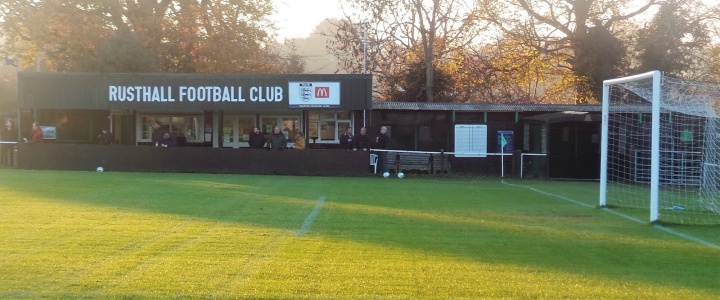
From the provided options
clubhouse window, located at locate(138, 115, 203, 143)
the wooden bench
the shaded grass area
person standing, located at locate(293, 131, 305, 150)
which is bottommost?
the shaded grass area

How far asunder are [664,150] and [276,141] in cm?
1295

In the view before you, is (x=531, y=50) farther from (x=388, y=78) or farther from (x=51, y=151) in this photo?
(x=51, y=151)

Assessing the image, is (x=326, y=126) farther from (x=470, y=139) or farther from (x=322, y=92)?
(x=470, y=139)

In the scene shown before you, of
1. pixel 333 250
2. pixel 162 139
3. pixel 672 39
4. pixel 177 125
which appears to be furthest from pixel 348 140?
pixel 672 39

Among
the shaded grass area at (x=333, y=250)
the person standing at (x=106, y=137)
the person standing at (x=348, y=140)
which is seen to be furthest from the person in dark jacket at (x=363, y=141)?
the shaded grass area at (x=333, y=250)

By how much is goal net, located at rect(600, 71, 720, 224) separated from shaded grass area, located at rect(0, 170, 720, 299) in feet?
4.84

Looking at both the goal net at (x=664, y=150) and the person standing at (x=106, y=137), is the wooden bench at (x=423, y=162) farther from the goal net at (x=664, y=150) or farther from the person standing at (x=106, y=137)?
the person standing at (x=106, y=137)

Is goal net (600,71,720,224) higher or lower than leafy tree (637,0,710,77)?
lower

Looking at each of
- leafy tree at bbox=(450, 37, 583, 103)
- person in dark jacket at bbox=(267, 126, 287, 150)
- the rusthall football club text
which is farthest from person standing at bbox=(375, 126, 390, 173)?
leafy tree at bbox=(450, 37, 583, 103)

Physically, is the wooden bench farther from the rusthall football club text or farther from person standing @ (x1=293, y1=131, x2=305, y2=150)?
the rusthall football club text

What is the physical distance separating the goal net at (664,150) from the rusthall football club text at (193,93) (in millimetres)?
12354

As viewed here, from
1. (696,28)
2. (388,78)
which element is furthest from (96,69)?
(696,28)

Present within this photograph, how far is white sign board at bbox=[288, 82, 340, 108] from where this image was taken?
1192 inches

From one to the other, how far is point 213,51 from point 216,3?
118 inches
